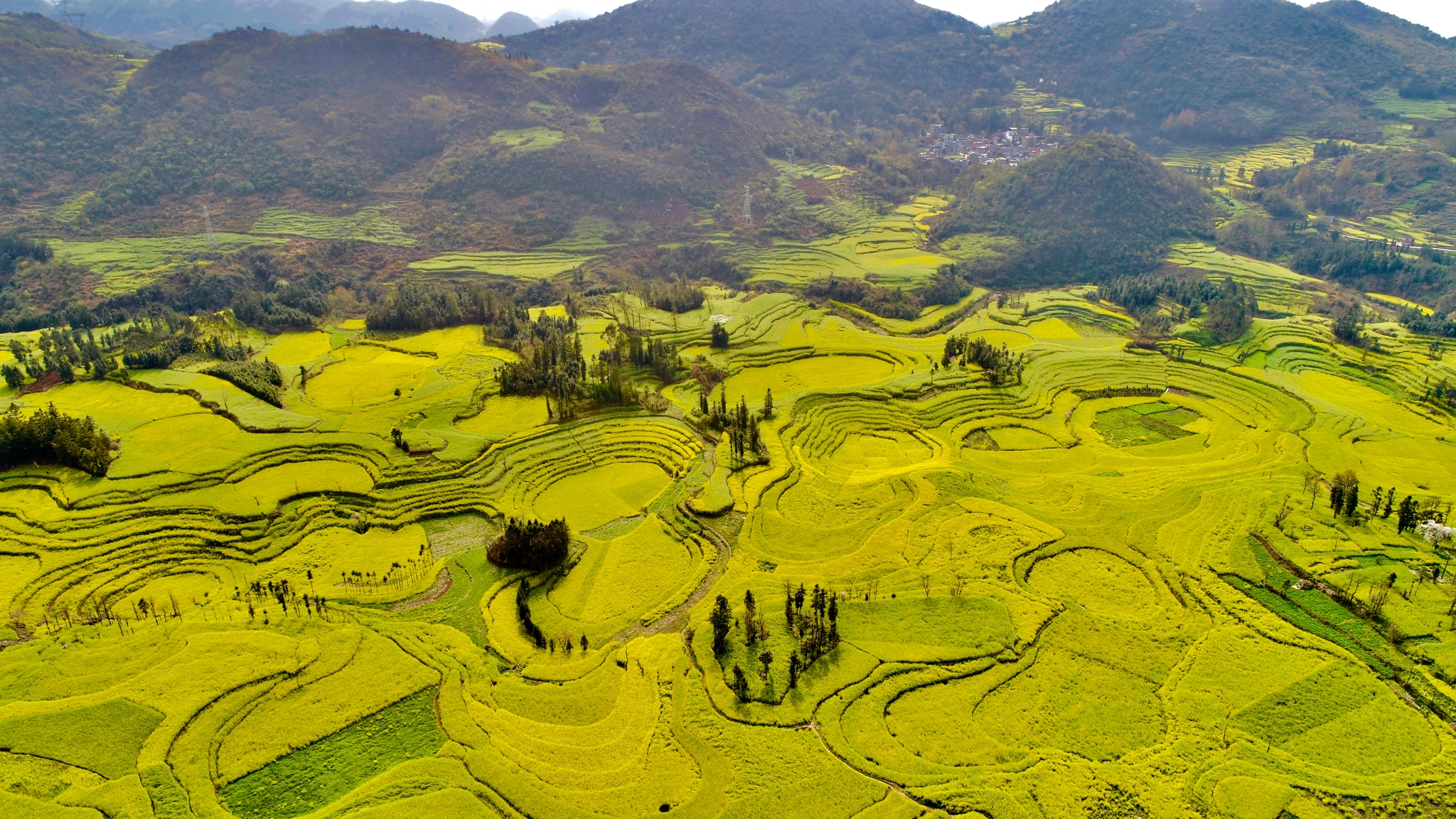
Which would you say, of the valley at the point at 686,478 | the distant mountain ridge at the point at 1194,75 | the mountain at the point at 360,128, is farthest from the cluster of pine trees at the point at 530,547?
the distant mountain ridge at the point at 1194,75

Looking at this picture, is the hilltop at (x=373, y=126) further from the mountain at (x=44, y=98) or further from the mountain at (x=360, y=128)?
the mountain at (x=44, y=98)

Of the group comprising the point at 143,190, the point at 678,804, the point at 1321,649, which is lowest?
the point at 678,804

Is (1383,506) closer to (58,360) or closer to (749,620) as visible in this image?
(749,620)

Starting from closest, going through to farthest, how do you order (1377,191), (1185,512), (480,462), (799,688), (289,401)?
(799,688), (1185,512), (480,462), (289,401), (1377,191)

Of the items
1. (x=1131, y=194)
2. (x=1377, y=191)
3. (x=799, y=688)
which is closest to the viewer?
(x=799, y=688)

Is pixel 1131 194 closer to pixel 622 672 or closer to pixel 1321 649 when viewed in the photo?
pixel 1321 649

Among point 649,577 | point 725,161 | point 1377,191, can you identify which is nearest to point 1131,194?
point 1377,191

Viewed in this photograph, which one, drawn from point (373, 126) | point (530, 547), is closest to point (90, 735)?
point (530, 547)
